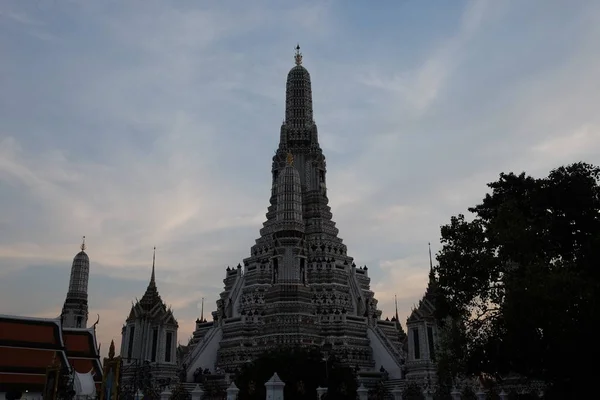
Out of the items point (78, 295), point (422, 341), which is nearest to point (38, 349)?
point (422, 341)

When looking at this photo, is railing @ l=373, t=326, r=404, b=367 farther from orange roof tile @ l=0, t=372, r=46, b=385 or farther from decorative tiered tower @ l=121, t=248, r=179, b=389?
orange roof tile @ l=0, t=372, r=46, b=385

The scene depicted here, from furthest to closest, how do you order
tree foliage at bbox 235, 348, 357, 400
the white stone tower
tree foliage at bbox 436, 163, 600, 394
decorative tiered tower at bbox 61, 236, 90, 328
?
decorative tiered tower at bbox 61, 236, 90, 328 → the white stone tower → tree foliage at bbox 235, 348, 357, 400 → tree foliage at bbox 436, 163, 600, 394

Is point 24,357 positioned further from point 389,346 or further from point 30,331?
point 389,346

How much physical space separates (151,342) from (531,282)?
4691 centimetres

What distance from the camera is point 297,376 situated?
42.6m

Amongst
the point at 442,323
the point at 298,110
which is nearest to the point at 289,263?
the point at 298,110

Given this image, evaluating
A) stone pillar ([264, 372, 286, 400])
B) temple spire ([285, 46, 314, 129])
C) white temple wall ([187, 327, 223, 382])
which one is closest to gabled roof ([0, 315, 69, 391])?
stone pillar ([264, 372, 286, 400])

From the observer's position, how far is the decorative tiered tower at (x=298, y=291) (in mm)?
61094

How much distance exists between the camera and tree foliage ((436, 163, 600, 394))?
953 inches

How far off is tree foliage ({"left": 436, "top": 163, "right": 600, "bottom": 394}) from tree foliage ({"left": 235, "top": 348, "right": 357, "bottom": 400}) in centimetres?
1519

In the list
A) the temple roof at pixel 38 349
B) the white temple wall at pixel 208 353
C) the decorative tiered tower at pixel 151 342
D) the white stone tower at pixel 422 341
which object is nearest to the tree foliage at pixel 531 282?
the temple roof at pixel 38 349

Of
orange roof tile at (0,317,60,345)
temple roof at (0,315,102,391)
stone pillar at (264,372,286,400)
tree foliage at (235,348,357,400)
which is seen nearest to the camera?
stone pillar at (264,372,286,400)

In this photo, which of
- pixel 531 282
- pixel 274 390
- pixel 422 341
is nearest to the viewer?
pixel 531 282

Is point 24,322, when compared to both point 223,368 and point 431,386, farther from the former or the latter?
point 431,386
